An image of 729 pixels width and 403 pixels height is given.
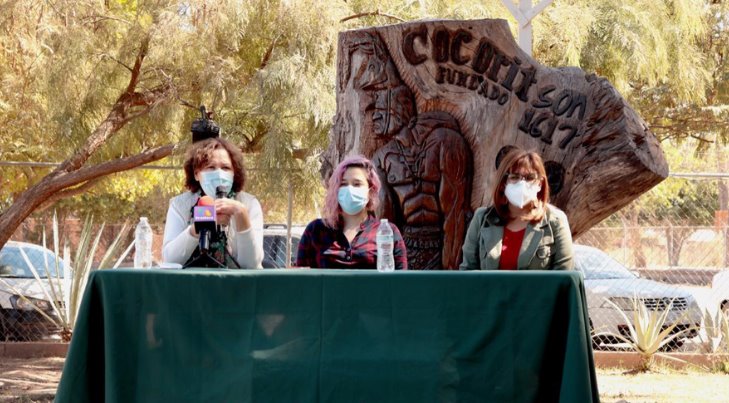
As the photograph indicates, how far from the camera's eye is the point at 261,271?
12.3 feet

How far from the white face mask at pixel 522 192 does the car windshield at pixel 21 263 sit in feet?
27.8

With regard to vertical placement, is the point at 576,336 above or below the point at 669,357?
above

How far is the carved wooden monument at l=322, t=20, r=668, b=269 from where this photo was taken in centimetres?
582

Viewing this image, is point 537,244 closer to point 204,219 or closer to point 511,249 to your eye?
point 511,249

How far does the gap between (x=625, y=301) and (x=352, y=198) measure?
6709 millimetres

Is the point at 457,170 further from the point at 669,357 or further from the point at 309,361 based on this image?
the point at 669,357

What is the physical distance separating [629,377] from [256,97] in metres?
4.35

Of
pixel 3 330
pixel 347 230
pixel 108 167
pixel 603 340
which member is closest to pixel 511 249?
pixel 347 230

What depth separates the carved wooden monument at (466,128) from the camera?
582 centimetres

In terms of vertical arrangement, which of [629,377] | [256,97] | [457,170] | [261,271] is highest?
[256,97]

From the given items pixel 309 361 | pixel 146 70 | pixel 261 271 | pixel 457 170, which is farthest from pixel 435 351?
pixel 146 70

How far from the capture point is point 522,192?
4.50 m

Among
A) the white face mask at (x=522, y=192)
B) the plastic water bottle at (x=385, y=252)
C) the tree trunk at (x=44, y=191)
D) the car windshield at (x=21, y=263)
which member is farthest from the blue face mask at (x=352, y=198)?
the car windshield at (x=21, y=263)

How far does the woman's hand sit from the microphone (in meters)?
0.05
